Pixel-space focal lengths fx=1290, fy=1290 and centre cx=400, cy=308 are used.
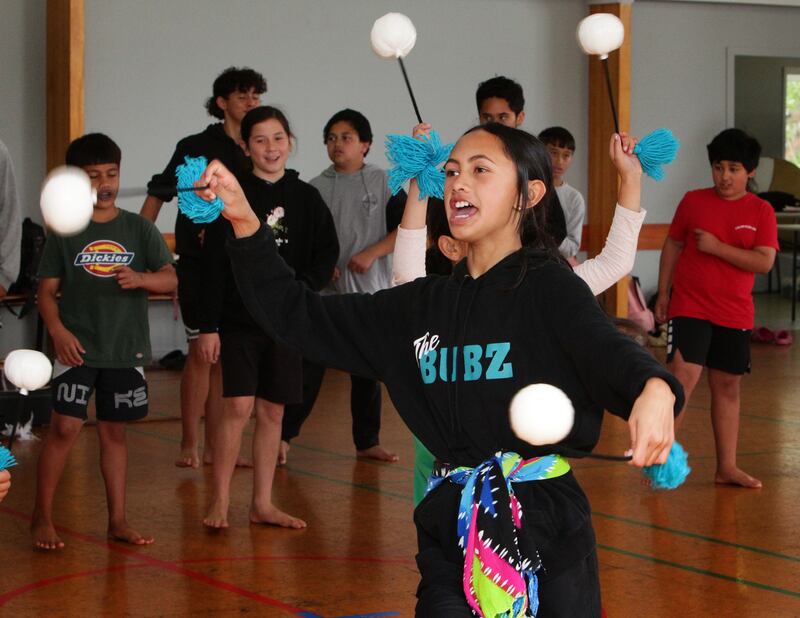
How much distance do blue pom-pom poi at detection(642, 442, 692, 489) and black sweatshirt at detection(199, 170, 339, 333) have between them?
8.48ft

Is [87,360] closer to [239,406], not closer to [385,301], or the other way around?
[239,406]

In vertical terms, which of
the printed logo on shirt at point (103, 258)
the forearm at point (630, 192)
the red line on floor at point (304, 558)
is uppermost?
the forearm at point (630, 192)

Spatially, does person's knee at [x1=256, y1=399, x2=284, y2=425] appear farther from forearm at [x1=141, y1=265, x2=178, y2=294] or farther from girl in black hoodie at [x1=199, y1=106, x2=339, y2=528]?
forearm at [x1=141, y1=265, x2=178, y2=294]

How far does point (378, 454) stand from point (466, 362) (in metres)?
3.69

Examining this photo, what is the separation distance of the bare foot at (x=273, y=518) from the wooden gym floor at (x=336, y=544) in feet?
0.19

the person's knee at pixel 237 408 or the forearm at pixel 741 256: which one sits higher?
the forearm at pixel 741 256

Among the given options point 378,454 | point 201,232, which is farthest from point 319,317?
point 378,454

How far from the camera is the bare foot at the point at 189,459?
5.79m

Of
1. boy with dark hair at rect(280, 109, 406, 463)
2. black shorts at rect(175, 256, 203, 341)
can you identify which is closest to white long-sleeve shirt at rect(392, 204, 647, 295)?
black shorts at rect(175, 256, 203, 341)

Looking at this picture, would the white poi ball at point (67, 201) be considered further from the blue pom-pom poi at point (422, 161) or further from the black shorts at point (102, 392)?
the black shorts at point (102, 392)

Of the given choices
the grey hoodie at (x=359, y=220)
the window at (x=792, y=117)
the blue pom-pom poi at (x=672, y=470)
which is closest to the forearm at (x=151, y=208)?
the grey hoodie at (x=359, y=220)

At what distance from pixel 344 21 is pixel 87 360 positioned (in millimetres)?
6426

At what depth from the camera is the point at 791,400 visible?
305 inches

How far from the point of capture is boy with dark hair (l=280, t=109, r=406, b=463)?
602 centimetres
